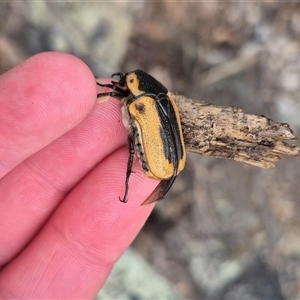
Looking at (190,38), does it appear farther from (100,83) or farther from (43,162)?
(43,162)

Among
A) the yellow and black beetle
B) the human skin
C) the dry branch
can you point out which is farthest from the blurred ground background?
the dry branch

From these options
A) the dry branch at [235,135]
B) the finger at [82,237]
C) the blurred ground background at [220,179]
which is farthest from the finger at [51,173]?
the blurred ground background at [220,179]

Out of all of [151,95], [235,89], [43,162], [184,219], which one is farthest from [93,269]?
[235,89]

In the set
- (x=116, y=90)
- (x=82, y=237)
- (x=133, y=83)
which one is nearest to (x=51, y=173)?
(x=82, y=237)

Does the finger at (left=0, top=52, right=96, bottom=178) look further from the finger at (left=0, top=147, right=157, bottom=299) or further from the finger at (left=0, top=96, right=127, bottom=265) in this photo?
the finger at (left=0, top=147, right=157, bottom=299)

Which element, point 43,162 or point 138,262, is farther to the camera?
point 138,262

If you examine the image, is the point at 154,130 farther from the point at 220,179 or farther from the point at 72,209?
the point at 220,179

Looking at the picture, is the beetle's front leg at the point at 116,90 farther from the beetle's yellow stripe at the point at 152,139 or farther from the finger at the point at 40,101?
the finger at the point at 40,101

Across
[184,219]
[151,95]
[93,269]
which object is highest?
[151,95]
